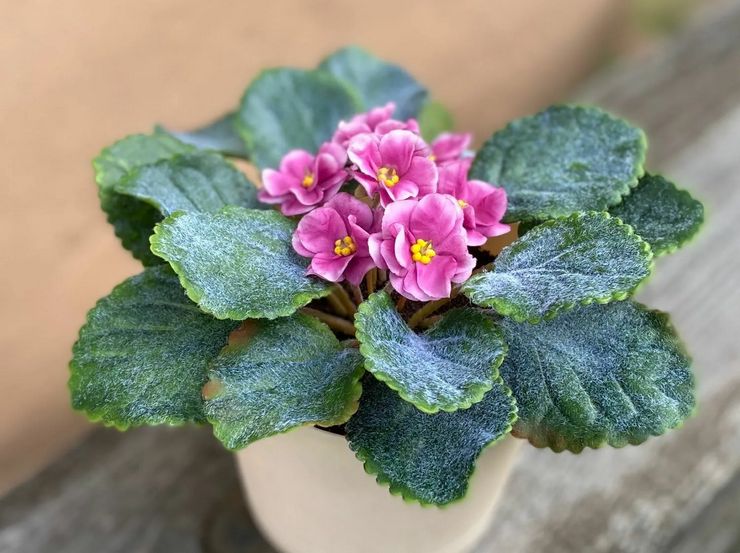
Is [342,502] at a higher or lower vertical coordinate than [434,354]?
lower

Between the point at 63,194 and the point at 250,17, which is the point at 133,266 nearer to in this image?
the point at 63,194

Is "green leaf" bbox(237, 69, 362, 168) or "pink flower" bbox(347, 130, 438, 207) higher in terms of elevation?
"pink flower" bbox(347, 130, 438, 207)

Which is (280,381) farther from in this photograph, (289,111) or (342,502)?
(289,111)

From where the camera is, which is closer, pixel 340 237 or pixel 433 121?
pixel 340 237

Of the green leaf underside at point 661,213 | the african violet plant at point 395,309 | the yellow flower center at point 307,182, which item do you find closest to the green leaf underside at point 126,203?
the african violet plant at point 395,309

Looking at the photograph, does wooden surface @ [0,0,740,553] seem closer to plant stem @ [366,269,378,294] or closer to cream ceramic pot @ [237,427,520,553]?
cream ceramic pot @ [237,427,520,553]

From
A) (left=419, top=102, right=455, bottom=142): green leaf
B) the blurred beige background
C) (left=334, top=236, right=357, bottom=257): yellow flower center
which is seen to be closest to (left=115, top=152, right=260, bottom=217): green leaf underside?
(left=334, top=236, right=357, bottom=257): yellow flower center

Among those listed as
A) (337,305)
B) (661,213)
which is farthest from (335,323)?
(661,213)

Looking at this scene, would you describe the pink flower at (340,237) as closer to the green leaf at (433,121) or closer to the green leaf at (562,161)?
the green leaf at (562,161)
